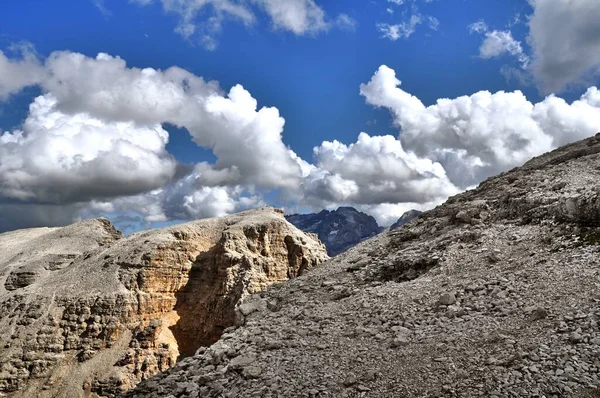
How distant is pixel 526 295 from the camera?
47.6 feet

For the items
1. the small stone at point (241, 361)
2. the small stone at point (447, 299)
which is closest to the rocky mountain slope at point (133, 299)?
the small stone at point (241, 361)

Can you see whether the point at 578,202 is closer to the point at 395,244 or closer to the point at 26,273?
the point at 395,244

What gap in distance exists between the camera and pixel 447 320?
14.5m

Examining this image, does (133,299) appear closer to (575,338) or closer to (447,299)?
(447,299)

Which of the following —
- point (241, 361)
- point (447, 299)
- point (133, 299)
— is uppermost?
point (133, 299)

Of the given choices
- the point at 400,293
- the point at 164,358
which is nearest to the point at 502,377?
the point at 400,293

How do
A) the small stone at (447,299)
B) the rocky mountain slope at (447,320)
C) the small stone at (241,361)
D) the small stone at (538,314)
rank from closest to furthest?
the rocky mountain slope at (447,320)
the small stone at (538,314)
the small stone at (241,361)
the small stone at (447,299)

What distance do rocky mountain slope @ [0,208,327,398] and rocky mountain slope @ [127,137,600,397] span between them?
42.6 m

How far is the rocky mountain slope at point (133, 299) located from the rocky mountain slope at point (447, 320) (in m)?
42.6

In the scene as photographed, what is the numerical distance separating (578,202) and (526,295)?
6766 mm

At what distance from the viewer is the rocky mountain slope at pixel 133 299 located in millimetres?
59969

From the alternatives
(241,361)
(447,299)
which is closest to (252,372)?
(241,361)

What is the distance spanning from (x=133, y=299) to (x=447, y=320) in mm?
61186

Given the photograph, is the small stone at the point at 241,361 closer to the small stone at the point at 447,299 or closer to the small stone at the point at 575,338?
the small stone at the point at 447,299
